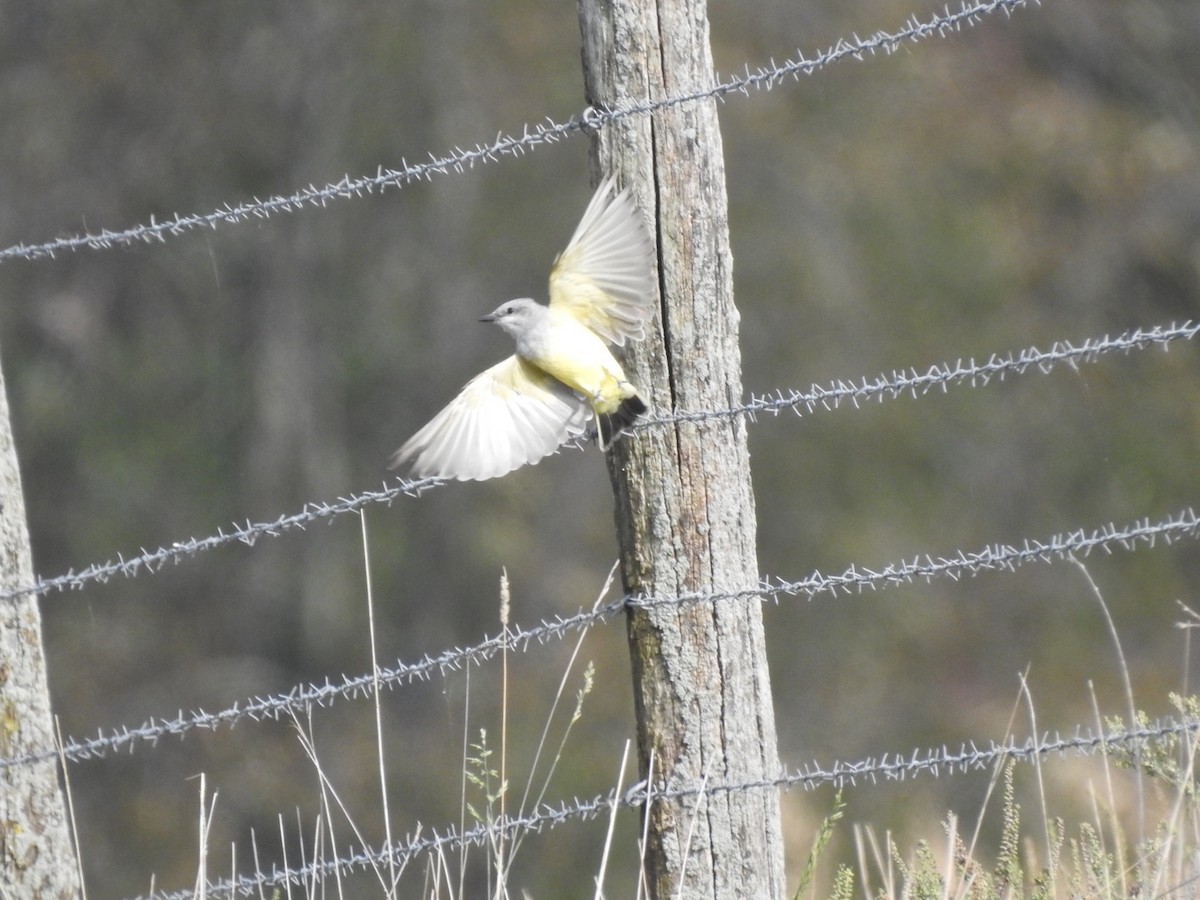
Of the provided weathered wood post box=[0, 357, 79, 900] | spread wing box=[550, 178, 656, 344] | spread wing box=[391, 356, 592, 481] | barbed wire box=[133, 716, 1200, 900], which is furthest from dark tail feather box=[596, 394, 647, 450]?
weathered wood post box=[0, 357, 79, 900]

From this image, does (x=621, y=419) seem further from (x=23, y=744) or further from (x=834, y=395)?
(x=23, y=744)

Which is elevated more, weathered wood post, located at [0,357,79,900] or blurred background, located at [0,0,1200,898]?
blurred background, located at [0,0,1200,898]

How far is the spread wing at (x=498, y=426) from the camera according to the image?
371 cm

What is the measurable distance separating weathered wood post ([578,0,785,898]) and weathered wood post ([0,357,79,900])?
135cm

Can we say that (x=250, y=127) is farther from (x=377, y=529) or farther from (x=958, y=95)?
(x=958, y=95)

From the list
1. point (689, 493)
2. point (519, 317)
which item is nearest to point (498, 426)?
point (519, 317)

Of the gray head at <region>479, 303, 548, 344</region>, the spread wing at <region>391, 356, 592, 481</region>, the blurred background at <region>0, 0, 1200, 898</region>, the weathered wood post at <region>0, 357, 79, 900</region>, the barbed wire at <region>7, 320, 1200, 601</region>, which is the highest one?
the blurred background at <region>0, 0, 1200, 898</region>

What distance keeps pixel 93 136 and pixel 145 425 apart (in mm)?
2051

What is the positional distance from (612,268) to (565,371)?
0.49m

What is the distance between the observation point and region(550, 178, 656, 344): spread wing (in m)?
3.25

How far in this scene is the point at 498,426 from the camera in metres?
3.92

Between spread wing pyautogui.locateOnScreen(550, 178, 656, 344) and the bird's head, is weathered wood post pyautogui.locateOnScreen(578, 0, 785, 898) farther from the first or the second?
the bird's head

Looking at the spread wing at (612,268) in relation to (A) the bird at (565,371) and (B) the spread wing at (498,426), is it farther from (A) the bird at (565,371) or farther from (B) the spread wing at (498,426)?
(B) the spread wing at (498,426)

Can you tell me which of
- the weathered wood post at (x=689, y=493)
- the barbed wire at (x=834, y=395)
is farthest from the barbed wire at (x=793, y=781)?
the barbed wire at (x=834, y=395)
